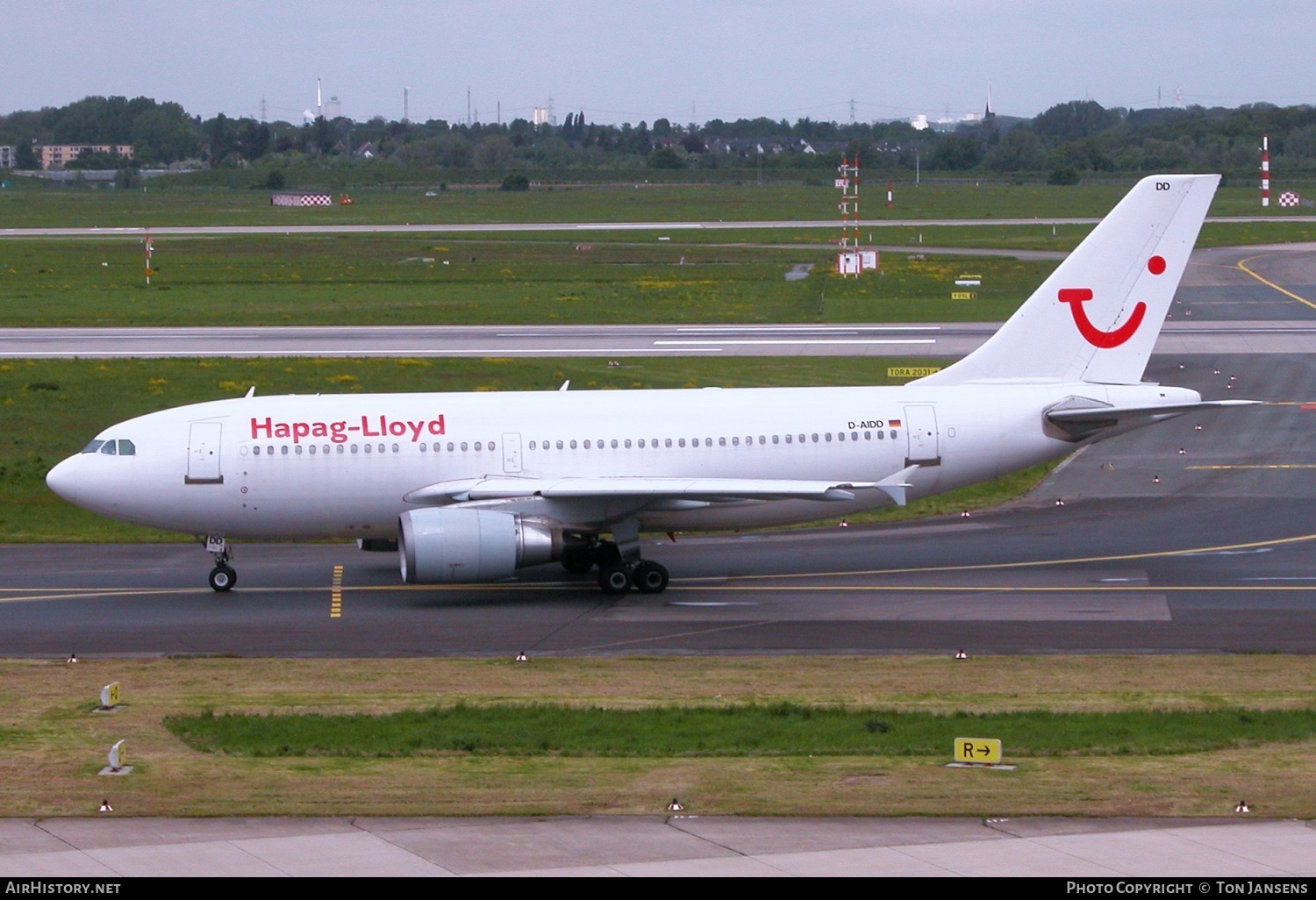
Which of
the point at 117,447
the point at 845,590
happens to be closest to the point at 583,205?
the point at 117,447

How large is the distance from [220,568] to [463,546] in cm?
592

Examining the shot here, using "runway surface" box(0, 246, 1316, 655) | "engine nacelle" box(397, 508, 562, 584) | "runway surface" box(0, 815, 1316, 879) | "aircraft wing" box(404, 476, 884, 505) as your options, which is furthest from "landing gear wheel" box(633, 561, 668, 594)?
"runway surface" box(0, 815, 1316, 879)

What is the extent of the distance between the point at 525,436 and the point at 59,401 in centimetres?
2334

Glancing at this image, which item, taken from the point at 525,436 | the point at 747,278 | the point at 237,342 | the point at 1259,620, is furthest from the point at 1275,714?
the point at 747,278

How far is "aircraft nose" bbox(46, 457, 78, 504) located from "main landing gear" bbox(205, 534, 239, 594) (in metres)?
2.73

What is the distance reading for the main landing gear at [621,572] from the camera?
3095cm

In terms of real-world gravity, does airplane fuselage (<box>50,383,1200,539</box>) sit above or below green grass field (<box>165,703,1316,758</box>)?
above

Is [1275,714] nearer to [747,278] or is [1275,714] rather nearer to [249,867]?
[249,867]

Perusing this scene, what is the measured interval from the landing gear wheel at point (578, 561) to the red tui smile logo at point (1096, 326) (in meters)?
11.5

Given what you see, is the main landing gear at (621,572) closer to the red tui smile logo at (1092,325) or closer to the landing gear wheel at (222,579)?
the landing gear wheel at (222,579)

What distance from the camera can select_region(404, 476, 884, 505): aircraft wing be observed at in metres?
29.5

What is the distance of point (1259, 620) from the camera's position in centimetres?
2791

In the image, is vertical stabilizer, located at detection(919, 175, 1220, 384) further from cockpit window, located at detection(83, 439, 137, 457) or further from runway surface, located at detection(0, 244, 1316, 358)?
runway surface, located at detection(0, 244, 1316, 358)

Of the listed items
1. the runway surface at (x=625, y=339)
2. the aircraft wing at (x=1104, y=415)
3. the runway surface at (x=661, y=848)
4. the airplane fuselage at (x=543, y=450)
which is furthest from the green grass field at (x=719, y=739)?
the runway surface at (x=625, y=339)
